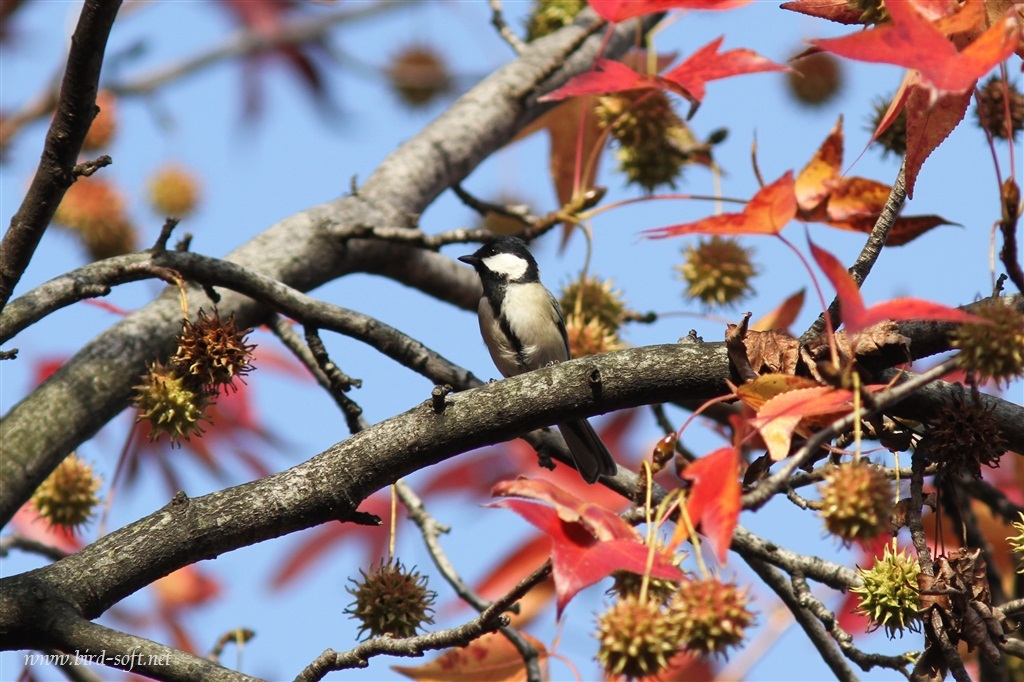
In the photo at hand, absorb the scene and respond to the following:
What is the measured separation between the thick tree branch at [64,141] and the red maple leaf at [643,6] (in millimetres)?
1099

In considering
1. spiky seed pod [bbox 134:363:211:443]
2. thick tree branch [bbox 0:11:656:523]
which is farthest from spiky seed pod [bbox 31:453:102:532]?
spiky seed pod [bbox 134:363:211:443]

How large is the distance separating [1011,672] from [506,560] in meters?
1.92

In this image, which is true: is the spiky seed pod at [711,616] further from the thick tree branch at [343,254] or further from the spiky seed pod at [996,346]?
the thick tree branch at [343,254]

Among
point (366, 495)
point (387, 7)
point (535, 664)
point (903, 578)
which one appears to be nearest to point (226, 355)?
point (366, 495)

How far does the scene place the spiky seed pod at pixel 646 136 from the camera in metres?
4.15

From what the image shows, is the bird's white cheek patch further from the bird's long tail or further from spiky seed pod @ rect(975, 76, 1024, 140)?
spiky seed pod @ rect(975, 76, 1024, 140)

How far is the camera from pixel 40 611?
2162mm

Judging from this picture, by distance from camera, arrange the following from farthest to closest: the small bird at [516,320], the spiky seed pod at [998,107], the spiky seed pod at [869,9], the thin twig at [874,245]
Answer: the small bird at [516,320], the spiky seed pod at [998,107], the thin twig at [874,245], the spiky seed pod at [869,9]

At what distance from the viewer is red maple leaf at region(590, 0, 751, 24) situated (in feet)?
6.91

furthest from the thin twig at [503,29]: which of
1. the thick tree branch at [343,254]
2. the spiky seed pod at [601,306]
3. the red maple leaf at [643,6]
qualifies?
the red maple leaf at [643,6]

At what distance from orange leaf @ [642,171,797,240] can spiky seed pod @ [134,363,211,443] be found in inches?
58.6

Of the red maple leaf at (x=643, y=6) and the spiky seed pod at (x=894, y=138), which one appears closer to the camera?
the red maple leaf at (x=643, y=6)

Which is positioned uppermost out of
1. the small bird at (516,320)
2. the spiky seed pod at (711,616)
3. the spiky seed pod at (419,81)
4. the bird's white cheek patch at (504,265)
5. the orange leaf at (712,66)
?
the spiky seed pod at (419,81)

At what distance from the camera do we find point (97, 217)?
4.61 meters
